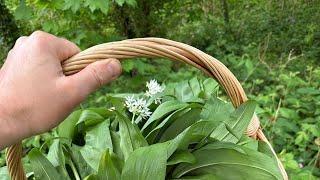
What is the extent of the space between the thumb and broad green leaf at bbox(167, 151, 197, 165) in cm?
21

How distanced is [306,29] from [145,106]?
220 inches

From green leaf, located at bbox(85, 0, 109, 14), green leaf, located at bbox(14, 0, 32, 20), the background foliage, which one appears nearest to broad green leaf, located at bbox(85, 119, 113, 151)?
the background foliage

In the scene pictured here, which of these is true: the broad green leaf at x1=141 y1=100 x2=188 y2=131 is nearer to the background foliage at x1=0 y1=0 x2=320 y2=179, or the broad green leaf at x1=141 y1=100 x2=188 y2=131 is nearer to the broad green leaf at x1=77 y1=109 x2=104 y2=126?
the broad green leaf at x1=77 y1=109 x2=104 y2=126

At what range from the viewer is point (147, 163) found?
38.0 inches

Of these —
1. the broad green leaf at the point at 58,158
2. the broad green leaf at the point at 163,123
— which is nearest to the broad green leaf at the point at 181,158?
the broad green leaf at the point at 163,123

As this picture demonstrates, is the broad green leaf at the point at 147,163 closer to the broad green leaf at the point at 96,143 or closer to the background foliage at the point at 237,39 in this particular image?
the broad green leaf at the point at 96,143

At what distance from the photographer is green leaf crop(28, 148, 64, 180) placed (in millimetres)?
1098

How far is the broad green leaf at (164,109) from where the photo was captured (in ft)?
3.79

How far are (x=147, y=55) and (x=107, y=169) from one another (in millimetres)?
244

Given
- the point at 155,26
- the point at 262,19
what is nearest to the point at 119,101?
the point at 155,26

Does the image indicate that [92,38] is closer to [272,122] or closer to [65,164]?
[272,122]

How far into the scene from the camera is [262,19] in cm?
700

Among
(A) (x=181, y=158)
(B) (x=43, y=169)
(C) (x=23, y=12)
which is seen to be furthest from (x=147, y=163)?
(C) (x=23, y=12)

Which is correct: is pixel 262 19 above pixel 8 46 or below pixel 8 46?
below
